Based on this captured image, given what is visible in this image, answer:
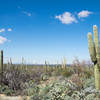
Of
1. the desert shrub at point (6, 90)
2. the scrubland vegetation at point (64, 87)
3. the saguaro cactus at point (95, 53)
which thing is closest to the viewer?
the scrubland vegetation at point (64, 87)

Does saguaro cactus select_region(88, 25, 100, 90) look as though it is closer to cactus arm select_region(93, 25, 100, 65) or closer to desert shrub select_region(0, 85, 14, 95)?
cactus arm select_region(93, 25, 100, 65)

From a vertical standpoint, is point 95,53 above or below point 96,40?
below

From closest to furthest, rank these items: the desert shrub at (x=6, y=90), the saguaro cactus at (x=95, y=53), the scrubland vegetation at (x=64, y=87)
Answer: the scrubland vegetation at (x=64, y=87), the desert shrub at (x=6, y=90), the saguaro cactus at (x=95, y=53)

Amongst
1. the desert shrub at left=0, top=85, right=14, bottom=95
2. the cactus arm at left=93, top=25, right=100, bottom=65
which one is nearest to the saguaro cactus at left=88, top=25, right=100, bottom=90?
the cactus arm at left=93, top=25, right=100, bottom=65

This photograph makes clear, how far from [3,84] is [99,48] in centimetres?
557

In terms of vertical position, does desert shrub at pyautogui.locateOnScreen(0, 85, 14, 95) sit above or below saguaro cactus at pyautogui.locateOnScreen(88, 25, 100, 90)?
below

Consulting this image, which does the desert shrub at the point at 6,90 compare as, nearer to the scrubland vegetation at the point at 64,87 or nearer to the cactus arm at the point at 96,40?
the scrubland vegetation at the point at 64,87

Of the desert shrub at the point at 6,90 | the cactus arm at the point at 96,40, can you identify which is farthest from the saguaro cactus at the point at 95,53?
the desert shrub at the point at 6,90

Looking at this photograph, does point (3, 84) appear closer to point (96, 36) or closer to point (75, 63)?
point (75, 63)

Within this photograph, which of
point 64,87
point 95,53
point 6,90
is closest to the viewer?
point 64,87

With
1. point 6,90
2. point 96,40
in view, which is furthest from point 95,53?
point 6,90

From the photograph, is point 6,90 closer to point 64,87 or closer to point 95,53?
point 64,87

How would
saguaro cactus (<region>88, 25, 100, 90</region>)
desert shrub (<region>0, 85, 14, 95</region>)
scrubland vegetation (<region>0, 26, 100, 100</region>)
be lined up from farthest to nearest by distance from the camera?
saguaro cactus (<region>88, 25, 100, 90</region>) < desert shrub (<region>0, 85, 14, 95</region>) < scrubland vegetation (<region>0, 26, 100, 100</region>)

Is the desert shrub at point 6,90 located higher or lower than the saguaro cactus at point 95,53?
lower
